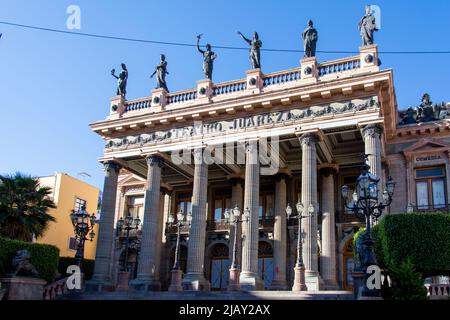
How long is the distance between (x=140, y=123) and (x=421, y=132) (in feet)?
51.1

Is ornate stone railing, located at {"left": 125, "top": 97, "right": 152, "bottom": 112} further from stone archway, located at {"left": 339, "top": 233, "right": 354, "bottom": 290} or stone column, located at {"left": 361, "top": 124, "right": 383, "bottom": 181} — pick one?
stone archway, located at {"left": 339, "top": 233, "right": 354, "bottom": 290}

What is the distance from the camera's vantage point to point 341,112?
24391 millimetres

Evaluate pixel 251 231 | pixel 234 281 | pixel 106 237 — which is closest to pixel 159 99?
pixel 106 237

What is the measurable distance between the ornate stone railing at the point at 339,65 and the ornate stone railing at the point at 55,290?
15.8 metres

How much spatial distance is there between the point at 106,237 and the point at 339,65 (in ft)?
50.2

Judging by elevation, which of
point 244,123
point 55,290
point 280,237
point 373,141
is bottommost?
point 55,290

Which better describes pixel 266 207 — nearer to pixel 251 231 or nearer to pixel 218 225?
pixel 218 225

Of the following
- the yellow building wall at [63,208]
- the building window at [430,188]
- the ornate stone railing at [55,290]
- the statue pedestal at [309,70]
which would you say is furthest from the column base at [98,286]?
the building window at [430,188]

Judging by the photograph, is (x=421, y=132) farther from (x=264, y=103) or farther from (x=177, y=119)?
(x=177, y=119)

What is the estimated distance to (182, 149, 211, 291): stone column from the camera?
83.1 feet

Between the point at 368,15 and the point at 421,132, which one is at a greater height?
the point at 368,15

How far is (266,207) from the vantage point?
3178cm

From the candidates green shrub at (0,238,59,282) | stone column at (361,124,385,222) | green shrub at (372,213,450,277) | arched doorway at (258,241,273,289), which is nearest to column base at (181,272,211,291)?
arched doorway at (258,241,273,289)
